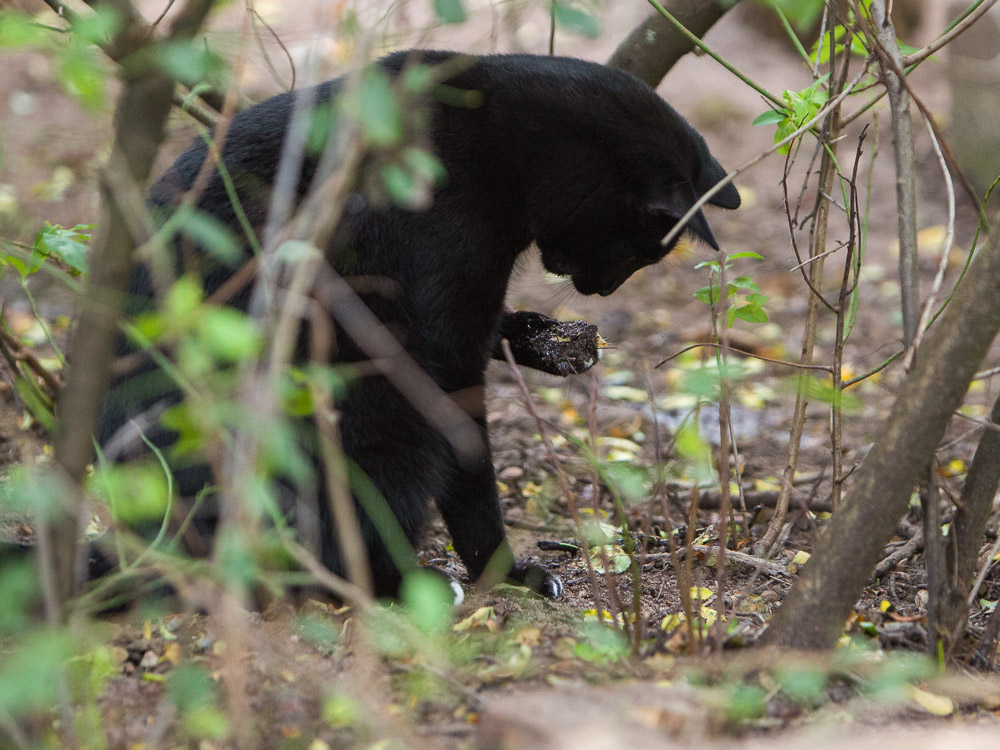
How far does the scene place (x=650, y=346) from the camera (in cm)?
471

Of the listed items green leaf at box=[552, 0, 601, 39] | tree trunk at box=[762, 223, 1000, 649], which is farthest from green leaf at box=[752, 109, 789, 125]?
green leaf at box=[552, 0, 601, 39]

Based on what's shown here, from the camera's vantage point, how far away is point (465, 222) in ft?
7.63

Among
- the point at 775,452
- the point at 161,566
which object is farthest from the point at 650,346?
the point at 161,566

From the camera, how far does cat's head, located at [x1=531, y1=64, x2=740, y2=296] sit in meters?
2.47

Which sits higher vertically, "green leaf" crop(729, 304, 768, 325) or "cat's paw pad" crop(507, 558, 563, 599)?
"green leaf" crop(729, 304, 768, 325)

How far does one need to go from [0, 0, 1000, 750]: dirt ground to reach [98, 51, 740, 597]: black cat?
0.58ft

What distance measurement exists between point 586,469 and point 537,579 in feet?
1.32

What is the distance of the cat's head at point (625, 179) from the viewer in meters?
2.47

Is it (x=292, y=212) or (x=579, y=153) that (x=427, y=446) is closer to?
(x=292, y=212)

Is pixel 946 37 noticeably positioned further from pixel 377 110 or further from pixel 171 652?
pixel 171 652

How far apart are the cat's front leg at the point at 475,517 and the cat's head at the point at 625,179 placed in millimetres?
611

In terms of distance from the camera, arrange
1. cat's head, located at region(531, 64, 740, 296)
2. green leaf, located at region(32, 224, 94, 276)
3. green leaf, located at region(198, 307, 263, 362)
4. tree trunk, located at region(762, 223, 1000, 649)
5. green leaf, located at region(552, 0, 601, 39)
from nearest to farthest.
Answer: green leaf, located at region(198, 307, 263, 362) < green leaf, located at region(552, 0, 601, 39) < tree trunk, located at region(762, 223, 1000, 649) < green leaf, located at region(32, 224, 94, 276) < cat's head, located at region(531, 64, 740, 296)

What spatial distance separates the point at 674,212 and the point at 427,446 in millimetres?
844

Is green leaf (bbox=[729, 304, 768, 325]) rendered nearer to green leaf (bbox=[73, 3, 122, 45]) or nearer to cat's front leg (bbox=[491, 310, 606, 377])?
cat's front leg (bbox=[491, 310, 606, 377])
